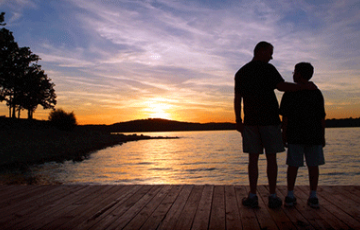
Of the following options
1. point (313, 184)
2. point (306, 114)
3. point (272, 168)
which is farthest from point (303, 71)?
point (313, 184)

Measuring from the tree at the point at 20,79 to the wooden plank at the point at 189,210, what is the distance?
1448 inches

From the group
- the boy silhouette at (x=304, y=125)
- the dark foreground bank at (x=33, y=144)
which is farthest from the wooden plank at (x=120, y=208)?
the dark foreground bank at (x=33, y=144)

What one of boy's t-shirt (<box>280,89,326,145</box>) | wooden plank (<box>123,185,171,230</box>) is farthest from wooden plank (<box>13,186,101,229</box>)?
boy's t-shirt (<box>280,89,326,145</box>)

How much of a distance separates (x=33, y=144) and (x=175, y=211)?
26937 mm

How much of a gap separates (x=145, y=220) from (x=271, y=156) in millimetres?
1791

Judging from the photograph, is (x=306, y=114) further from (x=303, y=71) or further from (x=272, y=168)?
(x=272, y=168)

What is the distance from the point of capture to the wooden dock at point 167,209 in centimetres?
346

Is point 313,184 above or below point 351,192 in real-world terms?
above

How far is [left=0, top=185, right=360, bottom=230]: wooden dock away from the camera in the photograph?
3465 millimetres

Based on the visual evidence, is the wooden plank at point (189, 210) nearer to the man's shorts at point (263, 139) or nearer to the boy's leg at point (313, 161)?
the man's shorts at point (263, 139)

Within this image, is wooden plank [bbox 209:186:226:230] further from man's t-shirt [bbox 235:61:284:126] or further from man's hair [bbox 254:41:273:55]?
man's hair [bbox 254:41:273:55]

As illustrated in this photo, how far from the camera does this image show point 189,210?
13.2 feet

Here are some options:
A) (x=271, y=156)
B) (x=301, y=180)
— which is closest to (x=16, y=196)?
(x=271, y=156)

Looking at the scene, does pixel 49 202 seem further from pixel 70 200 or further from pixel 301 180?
pixel 301 180
